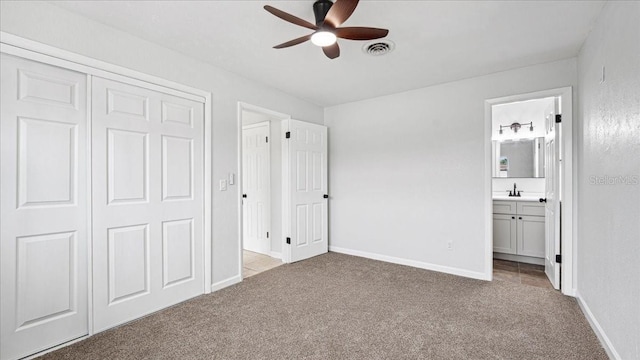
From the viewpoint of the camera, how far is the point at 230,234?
3.24 metres

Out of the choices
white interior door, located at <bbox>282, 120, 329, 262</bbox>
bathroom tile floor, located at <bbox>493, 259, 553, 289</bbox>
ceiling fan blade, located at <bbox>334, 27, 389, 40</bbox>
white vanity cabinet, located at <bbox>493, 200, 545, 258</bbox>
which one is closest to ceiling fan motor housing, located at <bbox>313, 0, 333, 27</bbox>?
ceiling fan blade, located at <bbox>334, 27, 389, 40</bbox>

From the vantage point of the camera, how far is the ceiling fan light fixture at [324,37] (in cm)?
204

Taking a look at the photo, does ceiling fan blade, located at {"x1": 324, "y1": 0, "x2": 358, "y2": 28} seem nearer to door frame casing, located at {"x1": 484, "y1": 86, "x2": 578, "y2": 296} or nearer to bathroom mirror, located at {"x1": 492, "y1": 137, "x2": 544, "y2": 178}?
door frame casing, located at {"x1": 484, "y1": 86, "x2": 578, "y2": 296}

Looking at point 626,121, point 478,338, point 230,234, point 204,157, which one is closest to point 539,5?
point 626,121

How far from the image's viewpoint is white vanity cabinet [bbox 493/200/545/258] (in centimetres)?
397

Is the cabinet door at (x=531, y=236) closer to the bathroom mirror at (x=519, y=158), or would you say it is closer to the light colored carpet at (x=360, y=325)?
the bathroom mirror at (x=519, y=158)

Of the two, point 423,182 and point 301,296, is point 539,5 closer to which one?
point 423,182

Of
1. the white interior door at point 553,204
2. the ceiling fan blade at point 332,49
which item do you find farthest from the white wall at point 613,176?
the ceiling fan blade at point 332,49

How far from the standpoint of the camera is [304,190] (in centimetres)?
427

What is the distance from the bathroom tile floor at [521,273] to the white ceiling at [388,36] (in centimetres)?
241

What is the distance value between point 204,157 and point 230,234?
2.96 feet

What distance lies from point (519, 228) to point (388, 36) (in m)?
3.39

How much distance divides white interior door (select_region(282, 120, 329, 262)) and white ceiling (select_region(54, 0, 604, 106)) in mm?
952

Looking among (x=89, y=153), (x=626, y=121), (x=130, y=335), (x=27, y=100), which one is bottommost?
(x=130, y=335)
